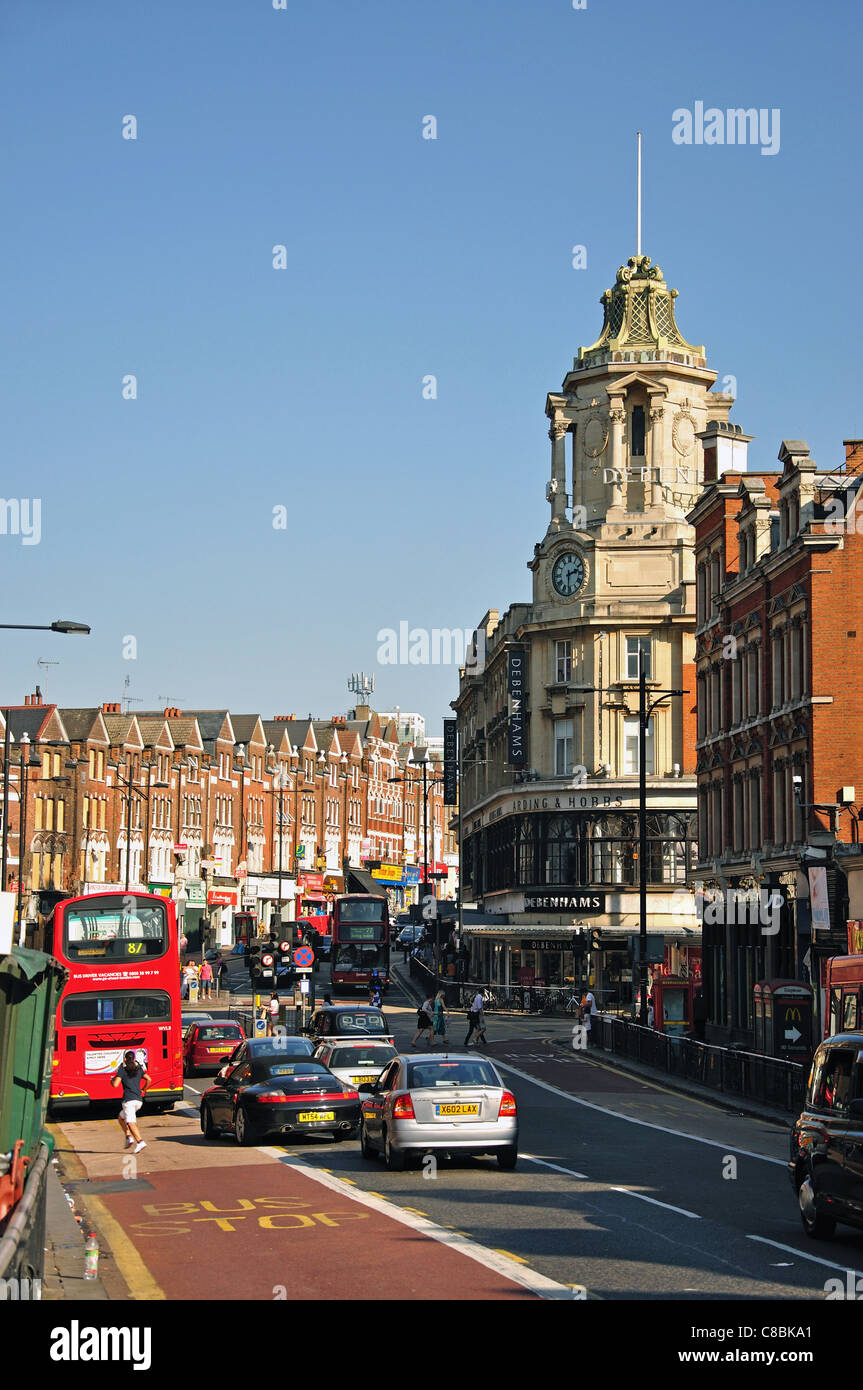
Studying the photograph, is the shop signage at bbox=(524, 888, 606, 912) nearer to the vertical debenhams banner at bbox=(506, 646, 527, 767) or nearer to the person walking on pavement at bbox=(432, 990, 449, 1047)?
the vertical debenhams banner at bbox=(506, 646, 527, 767)

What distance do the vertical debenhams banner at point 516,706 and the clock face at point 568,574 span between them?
13.0 feet

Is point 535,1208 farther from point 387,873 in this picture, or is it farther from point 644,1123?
point 387,873

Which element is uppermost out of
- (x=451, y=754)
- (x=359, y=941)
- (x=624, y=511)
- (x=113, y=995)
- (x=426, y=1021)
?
(x=624, y=511)

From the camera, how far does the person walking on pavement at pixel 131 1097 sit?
23438mm

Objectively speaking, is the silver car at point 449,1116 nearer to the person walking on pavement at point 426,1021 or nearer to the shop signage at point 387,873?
the person walking on pavement at point 426,1021

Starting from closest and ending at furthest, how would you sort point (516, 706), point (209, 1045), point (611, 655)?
point (209, 1045)
point (611, 655)
point (516, 706)

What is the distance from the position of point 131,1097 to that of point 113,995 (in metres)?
6.54

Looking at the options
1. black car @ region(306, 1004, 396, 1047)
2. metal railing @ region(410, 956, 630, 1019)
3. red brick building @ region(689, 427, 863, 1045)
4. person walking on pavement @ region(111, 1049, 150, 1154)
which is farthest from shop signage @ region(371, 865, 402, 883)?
person walking on pavement @ region(111, 1049, 150, 1154)

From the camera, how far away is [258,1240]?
49.7 feet

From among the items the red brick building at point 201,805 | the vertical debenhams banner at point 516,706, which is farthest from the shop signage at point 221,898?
the vertical debenhams banner at point 516,706

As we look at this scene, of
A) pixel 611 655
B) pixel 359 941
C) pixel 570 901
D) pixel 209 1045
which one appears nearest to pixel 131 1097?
pixel 209 1045

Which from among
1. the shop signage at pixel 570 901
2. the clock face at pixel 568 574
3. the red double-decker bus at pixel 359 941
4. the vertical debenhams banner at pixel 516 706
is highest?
the clock face at pixel 568 574

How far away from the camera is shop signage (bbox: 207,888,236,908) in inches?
4301
